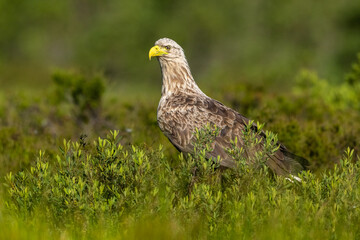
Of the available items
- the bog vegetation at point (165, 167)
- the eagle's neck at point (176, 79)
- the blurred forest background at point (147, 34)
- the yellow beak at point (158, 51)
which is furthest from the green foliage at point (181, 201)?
the blurred forest background at point (147, 34)

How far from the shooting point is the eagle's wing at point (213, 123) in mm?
6312

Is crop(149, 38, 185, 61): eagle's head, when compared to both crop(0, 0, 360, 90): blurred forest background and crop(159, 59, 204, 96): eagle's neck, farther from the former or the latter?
crop(0, 0, 360, 90): blurred forest background

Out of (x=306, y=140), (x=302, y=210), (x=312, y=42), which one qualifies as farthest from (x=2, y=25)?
(x=302, y=210)

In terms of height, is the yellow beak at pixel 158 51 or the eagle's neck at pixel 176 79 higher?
the yellow beak at pixel 158 51

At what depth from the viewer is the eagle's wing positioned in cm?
631

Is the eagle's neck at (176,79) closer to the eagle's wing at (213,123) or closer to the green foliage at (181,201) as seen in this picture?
the eagle's wing at (213,123)

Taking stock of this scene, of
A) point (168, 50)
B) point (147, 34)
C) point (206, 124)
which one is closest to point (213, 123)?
point (206, 124)

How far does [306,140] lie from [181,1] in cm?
4757

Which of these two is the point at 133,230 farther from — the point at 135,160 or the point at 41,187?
the point at 41,187

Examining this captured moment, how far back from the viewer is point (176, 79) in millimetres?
7184

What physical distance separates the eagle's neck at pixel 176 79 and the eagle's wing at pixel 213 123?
0.44 m

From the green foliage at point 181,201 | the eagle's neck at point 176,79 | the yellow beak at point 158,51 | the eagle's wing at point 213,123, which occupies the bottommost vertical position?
the green foliage at point 181,201

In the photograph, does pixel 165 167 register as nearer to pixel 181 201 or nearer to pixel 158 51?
pixel 181 201

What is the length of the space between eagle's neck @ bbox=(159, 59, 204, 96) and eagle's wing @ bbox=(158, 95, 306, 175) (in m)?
0.44
